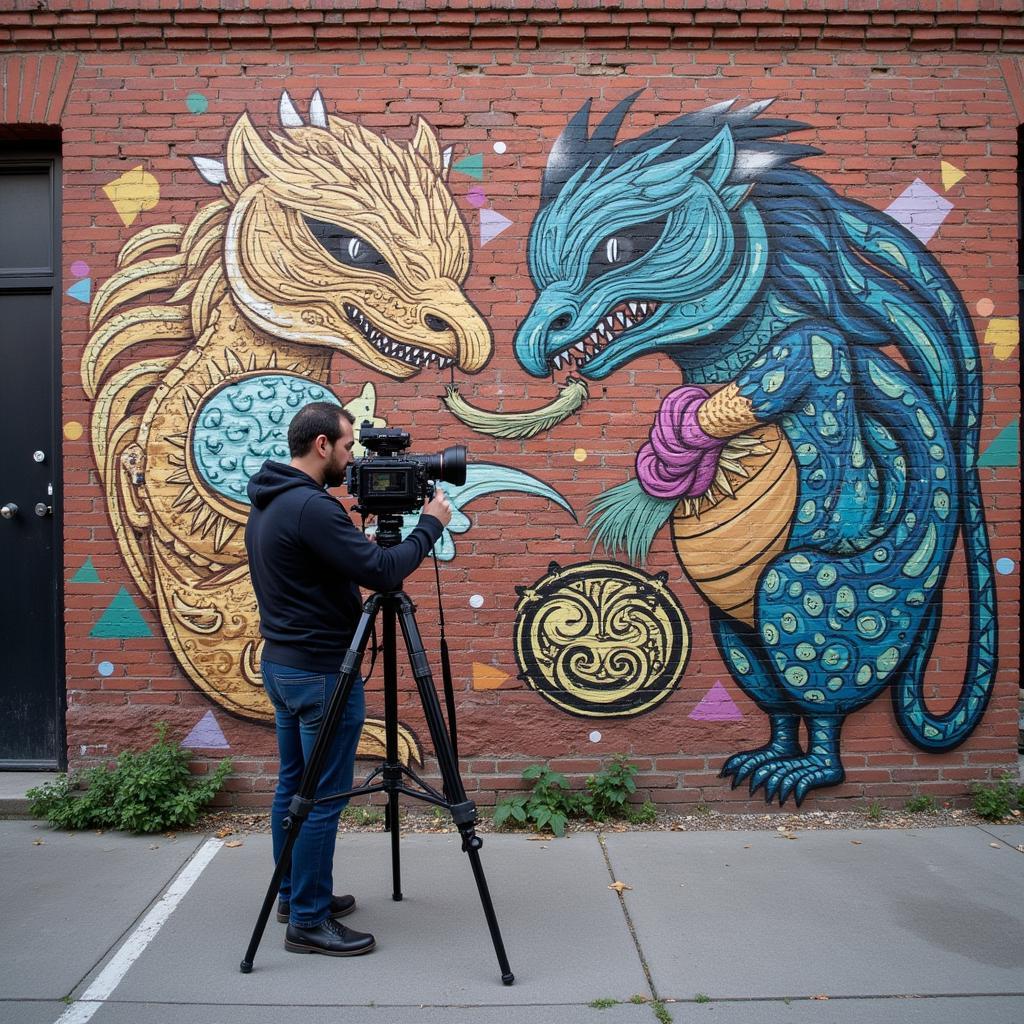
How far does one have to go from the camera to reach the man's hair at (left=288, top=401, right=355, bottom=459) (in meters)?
3.28

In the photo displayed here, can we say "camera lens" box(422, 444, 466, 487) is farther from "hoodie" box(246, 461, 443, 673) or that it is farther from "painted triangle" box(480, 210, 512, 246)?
"painted triangle" box(480, 210, 512, 246)

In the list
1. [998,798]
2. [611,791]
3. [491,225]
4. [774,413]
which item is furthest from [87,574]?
[998,798]

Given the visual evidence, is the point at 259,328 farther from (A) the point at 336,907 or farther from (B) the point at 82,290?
(A) the point at 336,907

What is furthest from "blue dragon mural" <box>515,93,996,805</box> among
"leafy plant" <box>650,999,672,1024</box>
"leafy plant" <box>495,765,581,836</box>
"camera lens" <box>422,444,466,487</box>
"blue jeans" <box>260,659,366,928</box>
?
"blue jeans" <box>260,659,366,928</box>

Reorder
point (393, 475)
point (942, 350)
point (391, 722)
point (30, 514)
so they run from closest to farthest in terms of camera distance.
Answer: point (393, 475) → point (391, 722) → point (942, 350) → point (30, 514)

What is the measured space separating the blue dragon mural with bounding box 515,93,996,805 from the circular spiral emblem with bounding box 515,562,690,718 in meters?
0.25

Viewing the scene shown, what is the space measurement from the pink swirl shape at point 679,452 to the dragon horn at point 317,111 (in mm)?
2519

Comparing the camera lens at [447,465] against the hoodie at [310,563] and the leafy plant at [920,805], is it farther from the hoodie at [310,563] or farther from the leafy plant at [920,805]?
the leafy plant at [920,805]

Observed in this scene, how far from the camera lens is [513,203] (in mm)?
4805

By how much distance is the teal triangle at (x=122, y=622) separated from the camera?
479 cm

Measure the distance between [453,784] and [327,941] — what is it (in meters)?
0.85

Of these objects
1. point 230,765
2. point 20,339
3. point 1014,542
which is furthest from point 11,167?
point 1014,542

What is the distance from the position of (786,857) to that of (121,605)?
382cm

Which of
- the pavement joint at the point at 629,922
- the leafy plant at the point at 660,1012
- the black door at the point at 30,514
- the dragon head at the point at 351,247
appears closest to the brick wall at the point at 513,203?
the dragon head at the point at 351,247
